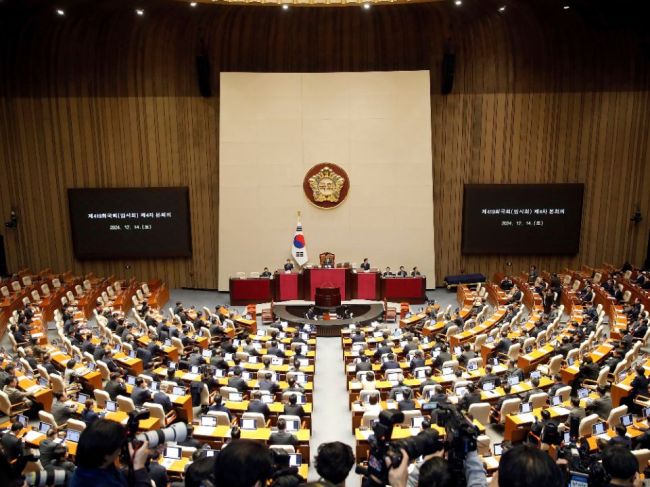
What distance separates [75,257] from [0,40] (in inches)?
309

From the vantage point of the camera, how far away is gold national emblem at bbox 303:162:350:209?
752 inches

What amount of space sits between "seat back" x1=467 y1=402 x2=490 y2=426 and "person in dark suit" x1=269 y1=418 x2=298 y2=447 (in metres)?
2.82

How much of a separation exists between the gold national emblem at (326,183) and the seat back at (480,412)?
11785 mm

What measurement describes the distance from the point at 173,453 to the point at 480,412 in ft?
15.2

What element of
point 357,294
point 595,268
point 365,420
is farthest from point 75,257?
point 595,268

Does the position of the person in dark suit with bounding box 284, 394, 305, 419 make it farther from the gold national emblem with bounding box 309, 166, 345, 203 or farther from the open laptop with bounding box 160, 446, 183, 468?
the gold national emblem with bounding box 309, 166, 345, 203

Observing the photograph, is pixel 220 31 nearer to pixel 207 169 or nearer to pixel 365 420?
pixel 207 169

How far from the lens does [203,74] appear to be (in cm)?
1833

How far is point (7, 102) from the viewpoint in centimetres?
1883

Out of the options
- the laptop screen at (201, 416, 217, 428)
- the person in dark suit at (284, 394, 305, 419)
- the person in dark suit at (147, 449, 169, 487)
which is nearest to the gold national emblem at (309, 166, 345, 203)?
the person in dark suit at (284, 394, 305, 419)

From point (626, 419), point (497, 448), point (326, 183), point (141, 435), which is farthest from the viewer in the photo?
point (326, 183)

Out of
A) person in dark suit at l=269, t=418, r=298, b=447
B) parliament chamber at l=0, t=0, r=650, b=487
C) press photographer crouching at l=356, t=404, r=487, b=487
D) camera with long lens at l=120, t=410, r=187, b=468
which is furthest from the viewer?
parliament chamber at l=0, t=0, r=650, b=487

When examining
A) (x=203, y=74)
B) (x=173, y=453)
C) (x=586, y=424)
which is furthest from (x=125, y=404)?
(x=203, y=74)

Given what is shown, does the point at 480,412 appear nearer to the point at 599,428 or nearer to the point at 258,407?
the point at 599,428
